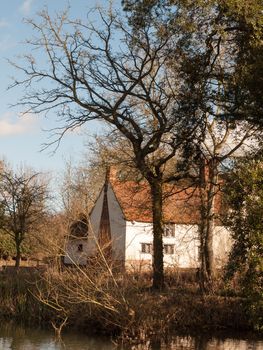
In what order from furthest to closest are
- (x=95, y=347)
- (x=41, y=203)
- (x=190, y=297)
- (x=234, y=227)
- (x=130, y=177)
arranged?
(x=41, y=203)
(x=130, y=177)
(x=190, y=297)
(x=95, y=347)
(x=234, y=227)

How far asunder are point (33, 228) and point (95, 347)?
1818 centimetres

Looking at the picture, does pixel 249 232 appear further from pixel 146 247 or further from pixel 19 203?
Answer: pixel 146 247

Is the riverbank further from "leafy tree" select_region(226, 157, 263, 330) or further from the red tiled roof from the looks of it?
the red tiled roof

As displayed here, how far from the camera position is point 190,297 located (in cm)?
2486

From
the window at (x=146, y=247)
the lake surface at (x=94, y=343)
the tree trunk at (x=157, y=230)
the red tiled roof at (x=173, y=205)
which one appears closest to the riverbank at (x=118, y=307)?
the lake surface at (x=94, y=343)

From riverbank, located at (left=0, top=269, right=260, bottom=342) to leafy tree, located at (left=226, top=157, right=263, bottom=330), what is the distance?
4425 millimetres

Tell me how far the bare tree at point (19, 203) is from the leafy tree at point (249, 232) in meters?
20.6

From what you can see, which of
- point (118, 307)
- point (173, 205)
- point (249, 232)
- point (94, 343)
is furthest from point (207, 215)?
point (249, 232)

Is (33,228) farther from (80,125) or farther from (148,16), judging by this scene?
(148,16)

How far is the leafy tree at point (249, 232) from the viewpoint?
17.2 m

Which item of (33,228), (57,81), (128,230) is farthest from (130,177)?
(128,230)

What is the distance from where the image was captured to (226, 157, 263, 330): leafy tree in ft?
56.4

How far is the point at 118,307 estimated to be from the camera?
22.4 meters

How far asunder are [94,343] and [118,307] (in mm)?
1676
